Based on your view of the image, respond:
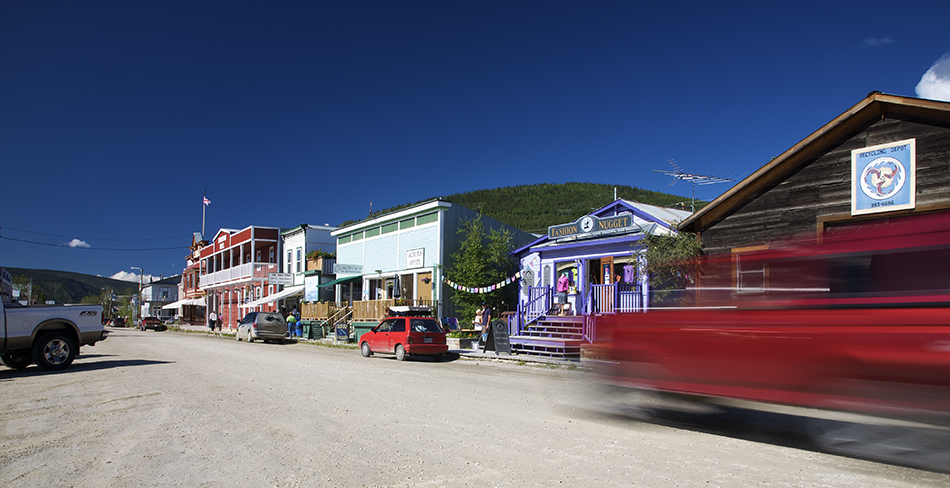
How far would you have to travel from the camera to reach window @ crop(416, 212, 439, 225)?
93.5ft

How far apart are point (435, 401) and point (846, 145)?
1111cm

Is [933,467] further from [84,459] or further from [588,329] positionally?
[588,329]

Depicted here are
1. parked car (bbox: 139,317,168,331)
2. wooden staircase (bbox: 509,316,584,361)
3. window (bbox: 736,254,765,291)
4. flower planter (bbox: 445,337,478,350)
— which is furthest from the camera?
parked car (bbox: 139,317,168,331)

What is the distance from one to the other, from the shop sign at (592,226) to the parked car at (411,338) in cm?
632

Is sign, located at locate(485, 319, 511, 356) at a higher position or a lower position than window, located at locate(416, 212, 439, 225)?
lower

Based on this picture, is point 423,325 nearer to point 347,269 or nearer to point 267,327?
point 267,327

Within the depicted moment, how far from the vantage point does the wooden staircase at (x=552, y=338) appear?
17.1 metres

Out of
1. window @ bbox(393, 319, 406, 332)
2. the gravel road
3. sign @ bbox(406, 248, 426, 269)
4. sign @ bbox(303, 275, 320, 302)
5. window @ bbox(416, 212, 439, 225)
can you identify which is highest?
window @ bbox(416, 212, 439, 225)

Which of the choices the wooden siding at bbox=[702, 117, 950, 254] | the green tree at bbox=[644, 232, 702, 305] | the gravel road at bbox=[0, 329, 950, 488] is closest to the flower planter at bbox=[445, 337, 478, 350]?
the green tree at bbox=[644, 232, 702, 305]

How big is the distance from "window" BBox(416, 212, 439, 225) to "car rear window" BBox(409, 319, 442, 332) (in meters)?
10.4

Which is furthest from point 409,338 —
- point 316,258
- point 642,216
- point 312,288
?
point 316,258

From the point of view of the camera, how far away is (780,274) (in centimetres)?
691

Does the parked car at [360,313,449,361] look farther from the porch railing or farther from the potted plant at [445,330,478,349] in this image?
the porch railing

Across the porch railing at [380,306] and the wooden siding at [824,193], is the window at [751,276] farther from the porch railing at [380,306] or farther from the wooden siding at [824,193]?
the porch railing at [380,306]
